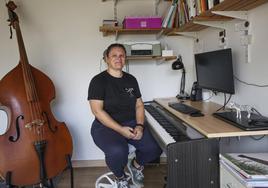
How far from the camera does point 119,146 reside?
2.06 meters

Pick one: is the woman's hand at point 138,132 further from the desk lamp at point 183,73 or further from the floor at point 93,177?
the desk lamp at point 183,73

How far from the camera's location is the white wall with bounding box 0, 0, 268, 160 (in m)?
2.98

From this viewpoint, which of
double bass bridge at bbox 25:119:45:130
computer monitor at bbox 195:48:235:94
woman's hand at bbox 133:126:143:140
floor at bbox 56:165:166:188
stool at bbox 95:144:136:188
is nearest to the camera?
computer monitor at bbox 195:48:235:94

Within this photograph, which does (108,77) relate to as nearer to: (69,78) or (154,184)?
(69,78)

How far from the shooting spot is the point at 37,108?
213cm

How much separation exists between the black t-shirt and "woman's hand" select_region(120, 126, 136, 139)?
0.16 metres

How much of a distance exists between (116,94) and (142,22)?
905 mm

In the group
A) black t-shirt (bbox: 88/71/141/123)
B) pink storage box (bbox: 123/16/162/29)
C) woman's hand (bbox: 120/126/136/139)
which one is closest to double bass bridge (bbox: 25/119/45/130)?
black t-shirt (bbox: 88/71/141/123)

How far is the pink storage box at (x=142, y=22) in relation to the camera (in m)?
2.76

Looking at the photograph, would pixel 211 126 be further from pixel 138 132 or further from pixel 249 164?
pixel 138 132

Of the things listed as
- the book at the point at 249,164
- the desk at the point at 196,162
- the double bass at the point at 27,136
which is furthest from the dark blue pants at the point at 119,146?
the book at the point at 249,164

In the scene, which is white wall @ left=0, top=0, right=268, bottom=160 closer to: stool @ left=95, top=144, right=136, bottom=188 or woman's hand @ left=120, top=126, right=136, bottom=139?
stool @ left=95, top=144, right=136, bottom=188

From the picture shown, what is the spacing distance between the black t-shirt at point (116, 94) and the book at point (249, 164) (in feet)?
3.35

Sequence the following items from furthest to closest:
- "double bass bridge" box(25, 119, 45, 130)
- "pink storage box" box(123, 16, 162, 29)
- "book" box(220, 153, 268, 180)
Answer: "pink storage box" box(123, 16, 162, 29) → "double bass bridge" box(25, 119, 45, 130) → "book" box(220, 153, 268, 180)
